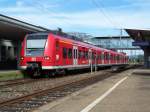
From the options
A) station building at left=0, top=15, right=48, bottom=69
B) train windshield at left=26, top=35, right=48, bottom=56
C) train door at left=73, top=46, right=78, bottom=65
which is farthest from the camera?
station building at left=0, top=15, right=48, bottom=69

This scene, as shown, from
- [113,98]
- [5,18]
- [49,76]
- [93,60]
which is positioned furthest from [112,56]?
[113,98]

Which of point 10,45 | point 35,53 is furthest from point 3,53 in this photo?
point 35,53

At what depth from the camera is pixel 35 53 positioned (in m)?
27.6

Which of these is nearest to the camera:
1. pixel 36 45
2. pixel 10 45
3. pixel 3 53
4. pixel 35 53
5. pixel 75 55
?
pixel 35 53

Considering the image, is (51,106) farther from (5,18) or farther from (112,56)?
(112,56)

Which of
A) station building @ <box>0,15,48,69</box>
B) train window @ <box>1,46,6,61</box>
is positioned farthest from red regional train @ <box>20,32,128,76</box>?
train window @ <box>1,46,6,61</box>

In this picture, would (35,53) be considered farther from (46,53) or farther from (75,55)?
(75,55)

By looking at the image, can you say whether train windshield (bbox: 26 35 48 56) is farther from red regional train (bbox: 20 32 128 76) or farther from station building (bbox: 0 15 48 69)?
station building (bbox: 0 15 48 69)

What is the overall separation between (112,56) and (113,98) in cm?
4390

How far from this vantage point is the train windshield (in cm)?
2755

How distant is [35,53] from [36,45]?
56 centimetres

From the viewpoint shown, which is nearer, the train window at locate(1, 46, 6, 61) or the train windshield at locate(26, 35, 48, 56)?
the train windshield at locate(26, 35, 48, 56)

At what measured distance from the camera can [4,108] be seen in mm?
12438

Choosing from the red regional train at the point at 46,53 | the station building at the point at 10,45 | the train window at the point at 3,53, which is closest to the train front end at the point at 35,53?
the red regional train at the point at 46,53
